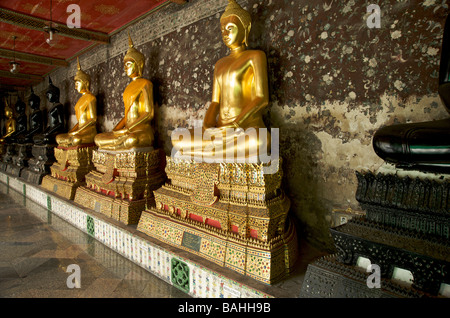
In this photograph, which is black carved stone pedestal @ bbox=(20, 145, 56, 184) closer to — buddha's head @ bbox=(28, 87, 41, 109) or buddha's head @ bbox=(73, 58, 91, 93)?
buddha's head @ bbox=(73, 58, 91, 93)

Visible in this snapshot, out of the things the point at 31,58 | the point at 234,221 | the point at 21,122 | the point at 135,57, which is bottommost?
the point at 234,221

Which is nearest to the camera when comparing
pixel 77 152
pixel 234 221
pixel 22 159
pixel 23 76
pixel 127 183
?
pixel 234 221

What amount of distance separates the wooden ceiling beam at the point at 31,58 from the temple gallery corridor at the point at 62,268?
368 cm

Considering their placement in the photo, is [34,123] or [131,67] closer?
[131,67]

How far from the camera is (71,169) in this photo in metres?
4.33

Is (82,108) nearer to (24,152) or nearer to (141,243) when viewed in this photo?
(24,152)

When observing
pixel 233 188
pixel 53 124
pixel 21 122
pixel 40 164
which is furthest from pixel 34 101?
pixel 233 188

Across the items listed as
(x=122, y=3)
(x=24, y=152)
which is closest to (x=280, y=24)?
(x=122, y=3)

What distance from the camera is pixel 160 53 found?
3801 mm

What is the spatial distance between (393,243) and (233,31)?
6.89 feet

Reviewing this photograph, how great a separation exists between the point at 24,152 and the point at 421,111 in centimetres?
753

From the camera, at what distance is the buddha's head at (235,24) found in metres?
2.48

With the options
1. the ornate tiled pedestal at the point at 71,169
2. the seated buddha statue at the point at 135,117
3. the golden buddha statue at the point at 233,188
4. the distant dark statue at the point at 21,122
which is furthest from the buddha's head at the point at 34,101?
the golden buddha statue at the point at 233,188

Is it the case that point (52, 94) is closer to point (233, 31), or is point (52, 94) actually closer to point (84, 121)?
point (84, 121)
